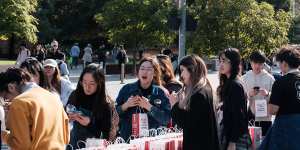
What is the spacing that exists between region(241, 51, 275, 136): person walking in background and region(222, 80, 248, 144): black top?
5.64 ft

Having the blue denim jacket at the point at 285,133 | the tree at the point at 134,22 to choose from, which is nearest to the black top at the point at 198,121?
the blue denim jacket at the point at 285,133

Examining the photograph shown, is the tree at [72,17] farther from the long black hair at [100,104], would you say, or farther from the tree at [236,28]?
the long black hair at [100,104]

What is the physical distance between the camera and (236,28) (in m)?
19.2

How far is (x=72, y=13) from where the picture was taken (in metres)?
48.3

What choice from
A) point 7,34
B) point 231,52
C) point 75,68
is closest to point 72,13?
point 75,68

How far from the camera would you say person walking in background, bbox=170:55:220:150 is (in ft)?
18.7

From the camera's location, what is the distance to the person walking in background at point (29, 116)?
446 centimetres

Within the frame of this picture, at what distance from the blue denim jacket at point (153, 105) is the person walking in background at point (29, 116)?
2.04 metres

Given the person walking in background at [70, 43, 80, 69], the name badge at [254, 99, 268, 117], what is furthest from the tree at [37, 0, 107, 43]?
the name badge at [254, 99, 268, 117]

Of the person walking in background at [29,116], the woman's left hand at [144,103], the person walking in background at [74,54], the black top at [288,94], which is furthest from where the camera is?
the person walking in background at [74,54]

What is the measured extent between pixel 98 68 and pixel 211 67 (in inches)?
1307

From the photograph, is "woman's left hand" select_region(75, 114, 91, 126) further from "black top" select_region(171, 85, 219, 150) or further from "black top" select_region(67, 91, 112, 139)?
"black top" select_region(171, 85, 219, 150)

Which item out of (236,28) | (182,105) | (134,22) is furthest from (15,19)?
(182,105)

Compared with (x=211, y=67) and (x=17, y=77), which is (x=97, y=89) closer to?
(x=17, y=77)
